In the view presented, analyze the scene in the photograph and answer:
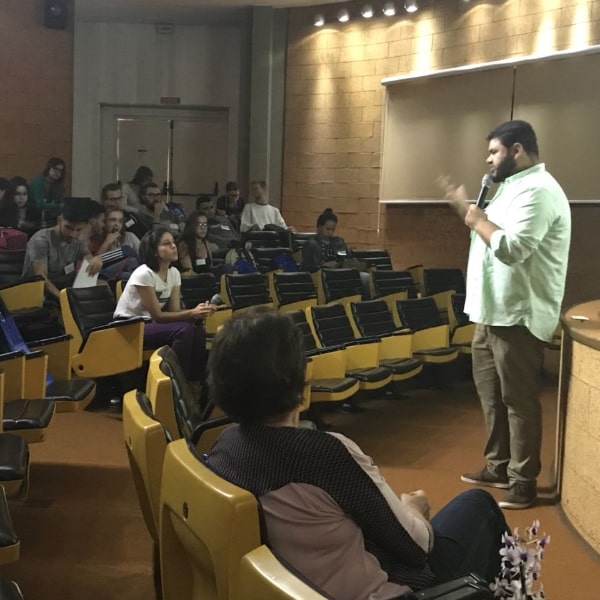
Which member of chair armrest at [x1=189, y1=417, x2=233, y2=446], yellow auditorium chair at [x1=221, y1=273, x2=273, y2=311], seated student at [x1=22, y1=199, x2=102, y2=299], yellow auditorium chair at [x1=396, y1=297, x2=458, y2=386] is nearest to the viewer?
chair armrest at [x1=189, y1=417, x2=233, y2=446]

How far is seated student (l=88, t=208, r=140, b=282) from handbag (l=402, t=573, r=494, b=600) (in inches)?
170

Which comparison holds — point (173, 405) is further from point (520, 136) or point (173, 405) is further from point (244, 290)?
point (244, 290)

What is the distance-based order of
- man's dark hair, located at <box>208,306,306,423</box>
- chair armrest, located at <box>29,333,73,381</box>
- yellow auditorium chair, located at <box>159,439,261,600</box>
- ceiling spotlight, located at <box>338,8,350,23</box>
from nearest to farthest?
yellow auditorium chair, located at <box>159,439,261,600</box> → man's dark hair, located at <box>208,306,306,423</box> → chair armrest, located at <box>29,333,73,381</box> → ceiling spotlight, located at <box>338,8,350,23</box>

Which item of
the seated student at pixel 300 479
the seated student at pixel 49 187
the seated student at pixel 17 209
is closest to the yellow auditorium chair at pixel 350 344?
the seated student at pixel 300 479

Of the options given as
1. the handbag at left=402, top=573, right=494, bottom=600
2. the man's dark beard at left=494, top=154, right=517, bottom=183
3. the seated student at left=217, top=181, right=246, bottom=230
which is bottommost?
the handbag at left=402, top=573, right=494, bottom=600

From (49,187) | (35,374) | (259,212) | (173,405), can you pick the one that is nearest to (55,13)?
(49,187)

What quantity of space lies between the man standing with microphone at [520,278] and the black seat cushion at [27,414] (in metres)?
1.72

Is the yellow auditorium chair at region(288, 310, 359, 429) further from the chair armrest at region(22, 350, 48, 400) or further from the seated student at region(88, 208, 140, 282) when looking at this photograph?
the seated student at region(88, 208, 140, 282)

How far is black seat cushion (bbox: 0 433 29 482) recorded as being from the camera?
2289 millimetres

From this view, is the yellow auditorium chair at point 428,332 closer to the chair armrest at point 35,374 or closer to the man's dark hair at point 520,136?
the man's dark hair at point 520,136

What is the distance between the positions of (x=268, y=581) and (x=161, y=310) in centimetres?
366

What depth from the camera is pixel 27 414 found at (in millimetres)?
2881

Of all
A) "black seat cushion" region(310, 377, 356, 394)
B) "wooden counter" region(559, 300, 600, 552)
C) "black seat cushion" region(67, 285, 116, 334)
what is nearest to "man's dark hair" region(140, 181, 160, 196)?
"black seat cushion" region(67, 285, 116, 334)

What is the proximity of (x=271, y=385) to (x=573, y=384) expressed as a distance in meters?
2.06
